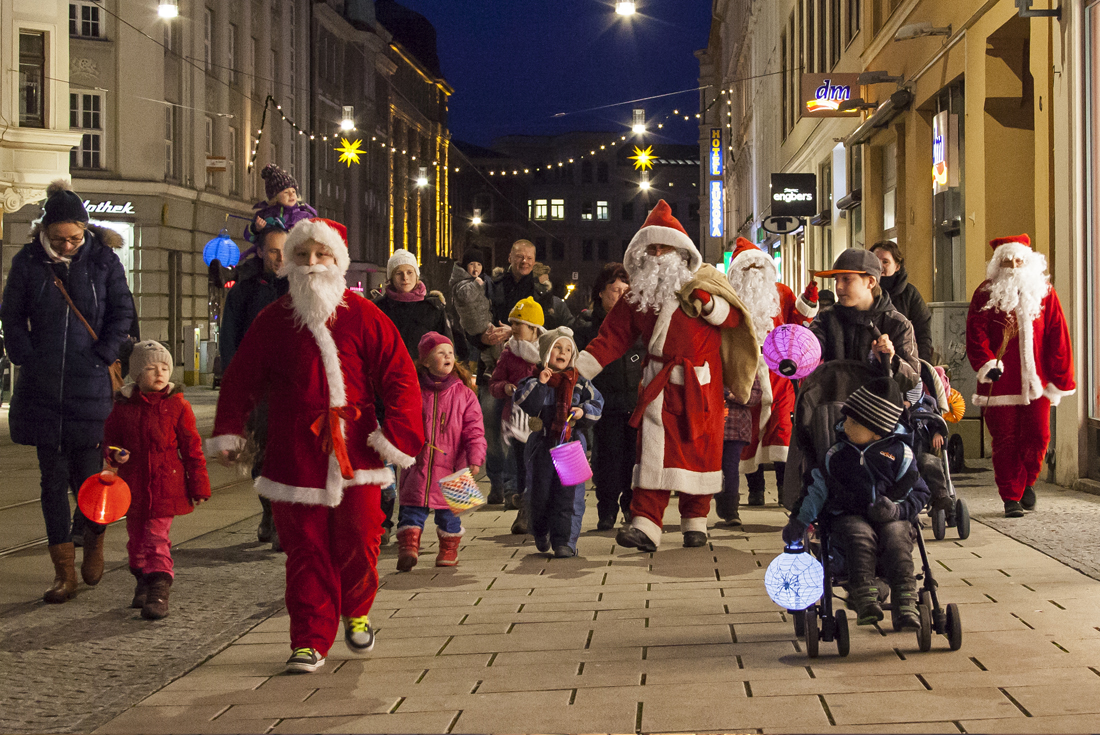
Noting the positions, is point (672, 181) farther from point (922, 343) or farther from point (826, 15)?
point (922, 343)

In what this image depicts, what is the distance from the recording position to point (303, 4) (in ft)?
157

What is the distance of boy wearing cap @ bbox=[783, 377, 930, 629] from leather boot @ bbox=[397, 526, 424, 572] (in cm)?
286

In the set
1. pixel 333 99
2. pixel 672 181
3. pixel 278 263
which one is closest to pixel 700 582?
pixel 278 263

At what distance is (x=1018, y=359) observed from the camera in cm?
935

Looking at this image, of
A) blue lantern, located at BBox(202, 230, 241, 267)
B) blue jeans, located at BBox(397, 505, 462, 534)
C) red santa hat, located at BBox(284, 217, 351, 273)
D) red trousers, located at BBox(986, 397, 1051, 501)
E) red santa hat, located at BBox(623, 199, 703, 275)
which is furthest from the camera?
blue lantern, located at BBox(202, 230, 241, 267)

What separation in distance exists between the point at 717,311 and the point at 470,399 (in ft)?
5.07

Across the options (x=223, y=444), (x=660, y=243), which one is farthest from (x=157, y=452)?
(x=660, y=243)

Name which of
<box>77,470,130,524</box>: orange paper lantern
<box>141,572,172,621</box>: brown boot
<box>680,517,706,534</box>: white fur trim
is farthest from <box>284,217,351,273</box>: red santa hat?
<box>680,517,706,534</box>: white fur trim

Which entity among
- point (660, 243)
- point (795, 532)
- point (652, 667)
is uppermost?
point (660, 243)

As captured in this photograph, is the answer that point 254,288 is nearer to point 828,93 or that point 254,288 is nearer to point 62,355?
point 62,355

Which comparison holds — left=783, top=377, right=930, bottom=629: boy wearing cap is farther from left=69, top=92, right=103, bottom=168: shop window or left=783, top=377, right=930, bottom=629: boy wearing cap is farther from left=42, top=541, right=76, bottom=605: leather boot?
left=69, top=92, right=103, bottom=168: shop window

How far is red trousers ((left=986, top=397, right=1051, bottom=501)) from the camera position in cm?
899

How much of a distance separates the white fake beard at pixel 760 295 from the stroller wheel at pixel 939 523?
2370mm

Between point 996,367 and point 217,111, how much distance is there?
32.9m
